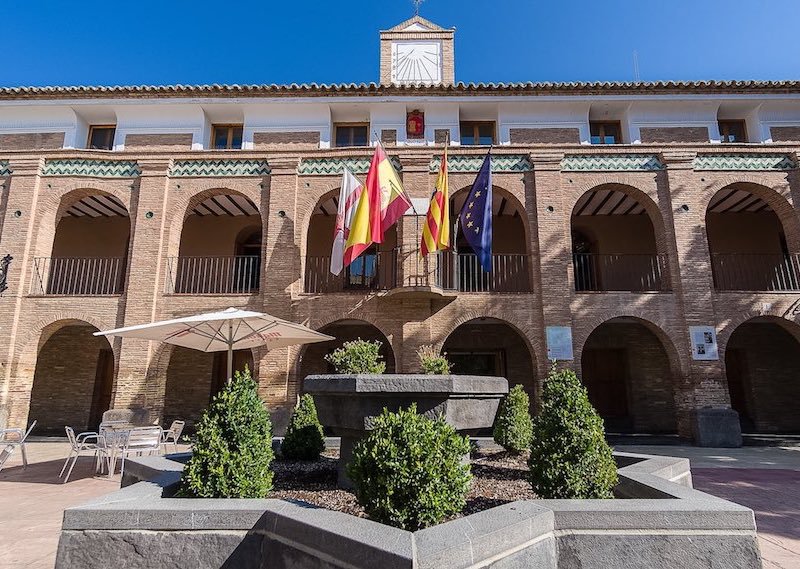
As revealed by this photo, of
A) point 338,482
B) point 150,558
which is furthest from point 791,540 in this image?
point 150,558

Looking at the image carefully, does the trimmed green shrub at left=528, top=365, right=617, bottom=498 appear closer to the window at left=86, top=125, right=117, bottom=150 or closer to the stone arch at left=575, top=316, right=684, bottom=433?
the stone arch at left=575, top=316, right=684, bottom=433

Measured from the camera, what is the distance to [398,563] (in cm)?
244

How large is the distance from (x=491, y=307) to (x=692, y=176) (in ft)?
21.7

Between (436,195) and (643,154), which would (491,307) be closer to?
(436,195)

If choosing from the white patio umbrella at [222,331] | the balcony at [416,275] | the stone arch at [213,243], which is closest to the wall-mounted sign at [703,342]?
the balcony at [416,275]

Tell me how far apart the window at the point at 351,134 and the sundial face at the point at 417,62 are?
2.53 meters

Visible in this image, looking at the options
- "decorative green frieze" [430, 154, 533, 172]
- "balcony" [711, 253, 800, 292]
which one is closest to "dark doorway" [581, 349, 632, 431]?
Answer: "balcony" [711, 253, 800, 292]

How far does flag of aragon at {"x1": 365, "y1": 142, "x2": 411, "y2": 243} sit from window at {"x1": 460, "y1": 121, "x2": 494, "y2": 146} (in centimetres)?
428

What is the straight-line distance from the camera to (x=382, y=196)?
1072 cm

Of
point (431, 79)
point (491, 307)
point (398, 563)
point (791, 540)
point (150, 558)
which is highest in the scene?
point (431, 79)

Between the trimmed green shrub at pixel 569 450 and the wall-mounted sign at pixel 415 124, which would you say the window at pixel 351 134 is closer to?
the wall-mounted sign at pixel 415 124

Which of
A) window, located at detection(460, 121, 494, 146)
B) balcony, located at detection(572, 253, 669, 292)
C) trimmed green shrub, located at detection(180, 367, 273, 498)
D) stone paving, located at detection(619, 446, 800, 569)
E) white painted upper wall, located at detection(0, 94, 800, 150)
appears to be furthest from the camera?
balcony, located at detection(572, 253, 669, 292)

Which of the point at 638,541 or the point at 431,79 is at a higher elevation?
the point at 431,79

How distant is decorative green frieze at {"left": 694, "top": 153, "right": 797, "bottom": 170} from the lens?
13.2m
